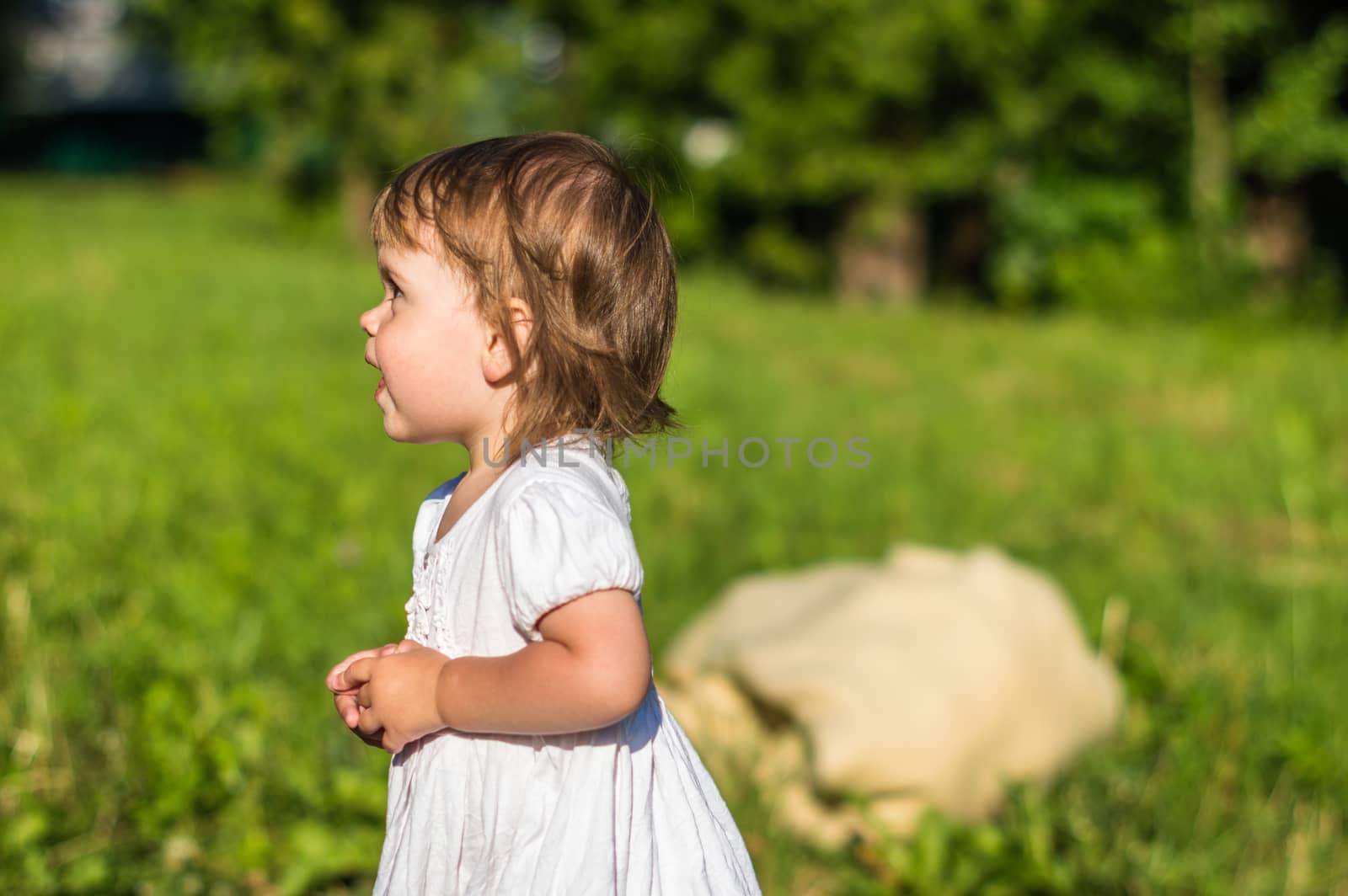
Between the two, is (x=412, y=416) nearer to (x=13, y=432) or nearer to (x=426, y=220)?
(x=426, y=220)

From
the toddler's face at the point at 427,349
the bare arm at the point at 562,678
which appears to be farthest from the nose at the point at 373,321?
the bare arm at the point at 562,678

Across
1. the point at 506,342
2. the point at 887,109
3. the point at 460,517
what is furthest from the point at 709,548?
the point at 887,109

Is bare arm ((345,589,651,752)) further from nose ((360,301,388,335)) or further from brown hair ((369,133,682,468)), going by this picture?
nose ((360,301,388,335))

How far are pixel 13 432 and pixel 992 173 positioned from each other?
1313cm

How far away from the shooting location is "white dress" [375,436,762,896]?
1.41 meters

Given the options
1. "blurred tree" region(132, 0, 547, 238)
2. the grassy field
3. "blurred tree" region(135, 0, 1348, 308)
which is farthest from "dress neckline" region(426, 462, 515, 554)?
"blurred tree" region(132, 0, 547, 238)

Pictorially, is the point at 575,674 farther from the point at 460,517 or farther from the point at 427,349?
the point at 427,349

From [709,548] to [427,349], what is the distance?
382 cm

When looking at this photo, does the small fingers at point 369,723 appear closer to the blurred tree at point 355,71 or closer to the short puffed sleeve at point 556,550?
the short puffed sleeve at point 556,550

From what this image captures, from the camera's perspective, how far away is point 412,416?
1530 millimetres

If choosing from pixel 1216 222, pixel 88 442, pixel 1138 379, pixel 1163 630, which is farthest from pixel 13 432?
pixel 1216 222

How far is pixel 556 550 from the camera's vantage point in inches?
54.9

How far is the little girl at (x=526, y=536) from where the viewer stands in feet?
4.61

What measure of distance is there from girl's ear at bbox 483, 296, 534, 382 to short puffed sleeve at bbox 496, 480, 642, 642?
138mm
